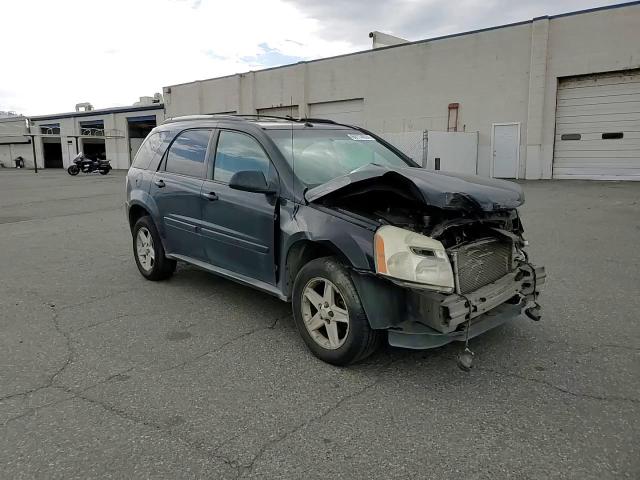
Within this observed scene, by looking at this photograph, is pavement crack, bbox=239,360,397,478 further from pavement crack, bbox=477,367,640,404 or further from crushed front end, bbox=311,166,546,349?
pavement crack, bbox=477,367,640,404

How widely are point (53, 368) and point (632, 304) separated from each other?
5.16 meters

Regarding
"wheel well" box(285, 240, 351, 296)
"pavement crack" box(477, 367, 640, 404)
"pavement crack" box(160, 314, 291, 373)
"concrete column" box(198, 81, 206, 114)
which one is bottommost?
"pavement crack" box(160, 314, 291, 373)

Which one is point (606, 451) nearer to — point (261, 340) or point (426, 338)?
point (426, 338)

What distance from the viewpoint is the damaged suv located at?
10.4ft

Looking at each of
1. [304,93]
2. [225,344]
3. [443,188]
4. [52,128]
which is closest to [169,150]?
[225,344]

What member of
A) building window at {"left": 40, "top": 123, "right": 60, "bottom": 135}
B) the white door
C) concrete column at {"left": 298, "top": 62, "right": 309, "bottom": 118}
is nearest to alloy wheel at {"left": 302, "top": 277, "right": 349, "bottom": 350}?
the white door

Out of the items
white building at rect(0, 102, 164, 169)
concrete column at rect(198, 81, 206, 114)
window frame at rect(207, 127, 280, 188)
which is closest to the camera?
window frame at rect(207, 127, 280, 188)

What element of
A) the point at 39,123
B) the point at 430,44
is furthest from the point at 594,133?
the point at 39,123

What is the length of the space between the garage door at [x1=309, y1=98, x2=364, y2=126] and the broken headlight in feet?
71.0

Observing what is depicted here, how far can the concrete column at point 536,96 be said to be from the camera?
59.0 ft

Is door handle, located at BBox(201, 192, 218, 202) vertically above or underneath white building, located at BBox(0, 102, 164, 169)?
underneath

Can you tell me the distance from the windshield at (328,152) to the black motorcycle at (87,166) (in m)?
32.3

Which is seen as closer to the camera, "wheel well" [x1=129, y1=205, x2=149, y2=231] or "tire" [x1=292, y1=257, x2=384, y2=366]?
"tire" [x1=292, y1=257, x2=384, y2=366]

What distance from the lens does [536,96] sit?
18.5 metres
